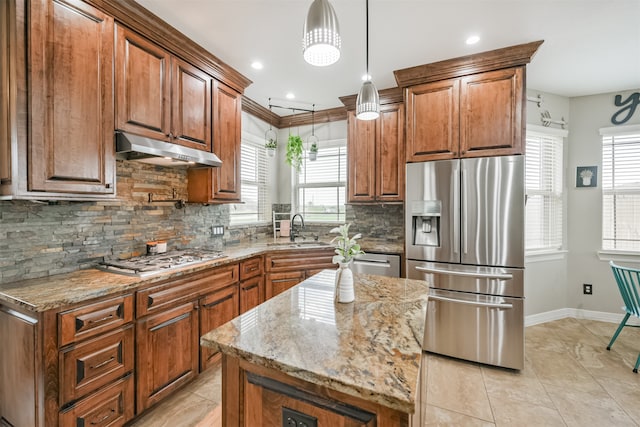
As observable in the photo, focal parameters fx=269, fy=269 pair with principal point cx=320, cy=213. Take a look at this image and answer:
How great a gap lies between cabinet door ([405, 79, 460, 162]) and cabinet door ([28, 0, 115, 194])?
2.57m

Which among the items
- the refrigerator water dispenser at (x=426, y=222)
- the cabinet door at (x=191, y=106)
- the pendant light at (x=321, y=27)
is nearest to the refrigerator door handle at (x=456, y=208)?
the refrigerator water dispenser at (x=426, y=222)

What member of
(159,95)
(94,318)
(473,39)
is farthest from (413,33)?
(94,318)

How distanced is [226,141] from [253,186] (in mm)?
1084

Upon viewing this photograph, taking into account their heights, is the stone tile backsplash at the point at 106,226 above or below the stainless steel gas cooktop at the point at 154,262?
above

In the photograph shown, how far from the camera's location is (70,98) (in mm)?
1596

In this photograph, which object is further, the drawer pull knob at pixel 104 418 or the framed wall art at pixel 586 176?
the framed wall art at pixel 586 176

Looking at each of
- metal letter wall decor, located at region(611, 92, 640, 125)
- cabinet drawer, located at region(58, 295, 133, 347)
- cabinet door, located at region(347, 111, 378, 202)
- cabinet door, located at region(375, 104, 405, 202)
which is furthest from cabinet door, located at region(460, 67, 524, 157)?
cabinet drawer, located at region(58, 295, 133, 347)

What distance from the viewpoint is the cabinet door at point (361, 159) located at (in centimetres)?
332

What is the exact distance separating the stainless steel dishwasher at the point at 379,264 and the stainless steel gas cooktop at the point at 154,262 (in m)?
1.50

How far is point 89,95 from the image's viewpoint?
5.51 feet

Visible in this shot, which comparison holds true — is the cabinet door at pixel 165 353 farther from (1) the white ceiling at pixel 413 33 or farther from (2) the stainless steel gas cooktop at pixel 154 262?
(1) the white ceiling at pixel 413 33

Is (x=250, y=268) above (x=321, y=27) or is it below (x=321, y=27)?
below

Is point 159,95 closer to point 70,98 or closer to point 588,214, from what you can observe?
point 70,98

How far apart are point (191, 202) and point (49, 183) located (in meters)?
1.19
